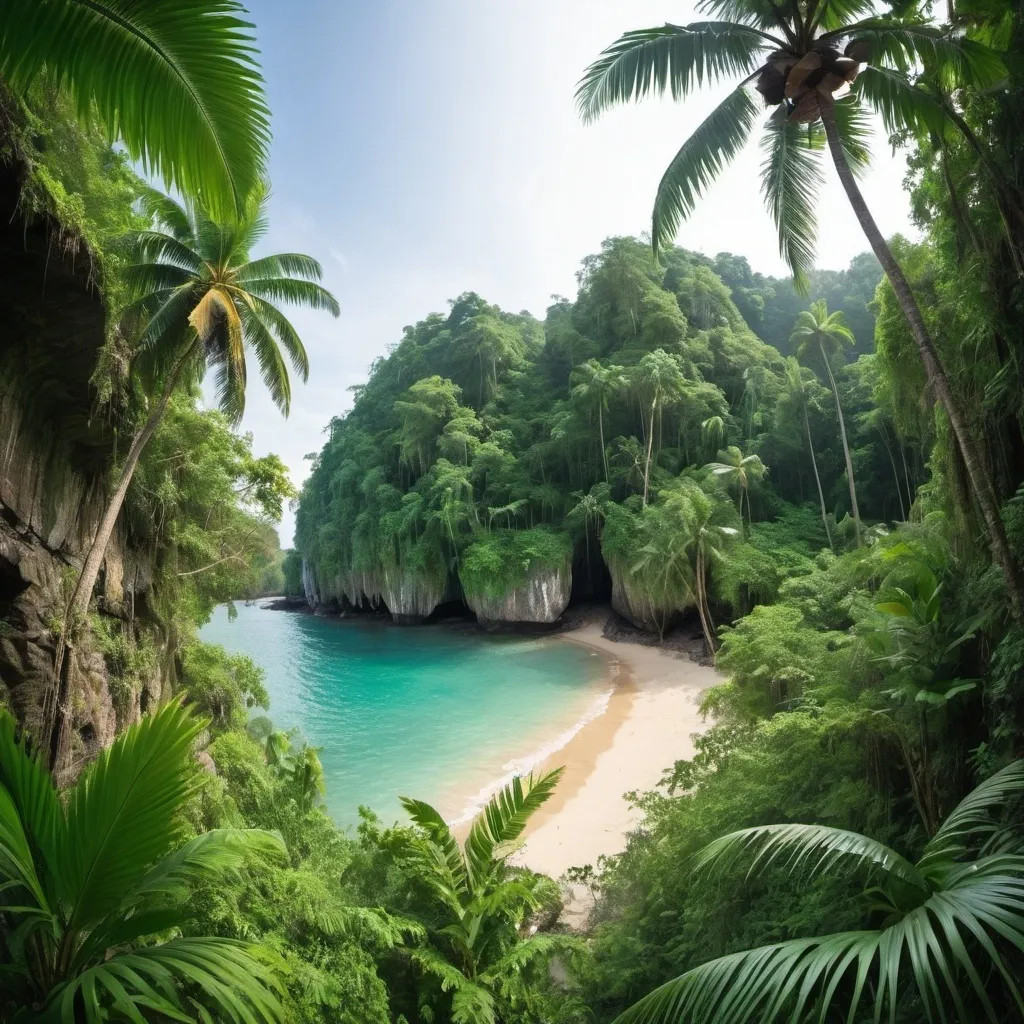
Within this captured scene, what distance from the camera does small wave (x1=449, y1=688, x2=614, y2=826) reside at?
31.7 feet

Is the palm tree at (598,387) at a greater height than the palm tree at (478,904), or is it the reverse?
the palm tree at (598,387)

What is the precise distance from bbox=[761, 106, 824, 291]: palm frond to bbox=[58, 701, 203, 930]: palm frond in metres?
7.00

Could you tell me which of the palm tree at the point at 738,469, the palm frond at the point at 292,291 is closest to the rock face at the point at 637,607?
the palm tree at the point at 738,469

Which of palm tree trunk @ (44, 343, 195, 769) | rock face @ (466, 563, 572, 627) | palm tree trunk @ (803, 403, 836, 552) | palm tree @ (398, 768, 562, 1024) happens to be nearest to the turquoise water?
rock face @ (466, 563, 572, 627)

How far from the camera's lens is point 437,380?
29312 mm

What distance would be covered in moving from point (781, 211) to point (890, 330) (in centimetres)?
211

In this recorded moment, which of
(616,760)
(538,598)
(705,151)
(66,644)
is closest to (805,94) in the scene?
Answer: (705,151)

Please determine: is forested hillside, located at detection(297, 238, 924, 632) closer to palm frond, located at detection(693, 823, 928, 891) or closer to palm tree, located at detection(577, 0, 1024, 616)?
palm tree, located at detection(577, 0, 1024, 616)

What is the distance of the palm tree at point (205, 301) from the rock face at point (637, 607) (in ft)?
51.7

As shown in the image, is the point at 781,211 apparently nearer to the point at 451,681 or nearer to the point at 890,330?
the point at 890,330

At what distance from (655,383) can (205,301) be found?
18.9 meters

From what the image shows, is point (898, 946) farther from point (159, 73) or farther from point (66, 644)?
point (66, 644)

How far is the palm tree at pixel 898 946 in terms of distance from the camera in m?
1.51

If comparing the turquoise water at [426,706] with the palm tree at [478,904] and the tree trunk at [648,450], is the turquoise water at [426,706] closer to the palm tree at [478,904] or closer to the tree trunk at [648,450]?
the palm tree at [478,904]
